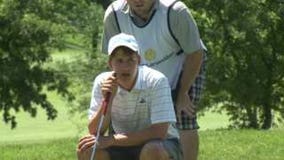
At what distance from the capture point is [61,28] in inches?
838

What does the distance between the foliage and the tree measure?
4.06 meters

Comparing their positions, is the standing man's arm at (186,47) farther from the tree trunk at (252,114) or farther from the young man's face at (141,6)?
the tree trunk at (252,114)

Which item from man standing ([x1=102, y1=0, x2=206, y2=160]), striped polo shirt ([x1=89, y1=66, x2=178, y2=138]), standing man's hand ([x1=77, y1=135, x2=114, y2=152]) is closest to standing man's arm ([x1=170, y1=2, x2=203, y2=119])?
man standing ([x1=102, y1=0, x2=206, y2=160])

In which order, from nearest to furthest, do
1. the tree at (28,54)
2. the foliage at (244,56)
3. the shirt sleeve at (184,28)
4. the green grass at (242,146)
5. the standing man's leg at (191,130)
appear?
the shirt sleeve at (184,28) → the standing man's leg at (191,130) → the green grass at (242,146) → the foliage at (244,56) → the tree at (28,54)

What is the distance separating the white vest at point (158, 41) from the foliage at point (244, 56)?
14.1 m

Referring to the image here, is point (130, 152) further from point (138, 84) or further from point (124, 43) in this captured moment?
point (124, 43)

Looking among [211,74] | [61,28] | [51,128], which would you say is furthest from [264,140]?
[51,128]

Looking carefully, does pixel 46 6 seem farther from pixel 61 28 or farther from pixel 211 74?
pixel 211 74

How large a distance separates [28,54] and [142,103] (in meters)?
17.9

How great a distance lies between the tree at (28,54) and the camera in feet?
68.9

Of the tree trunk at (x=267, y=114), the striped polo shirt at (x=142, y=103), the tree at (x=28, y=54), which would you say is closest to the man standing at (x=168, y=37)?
the striped polo shirt at (x=142, y=103)

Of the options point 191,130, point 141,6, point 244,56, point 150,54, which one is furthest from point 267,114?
point 141,6

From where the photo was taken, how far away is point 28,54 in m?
21.9

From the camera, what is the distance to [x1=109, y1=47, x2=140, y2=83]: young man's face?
4203mm
